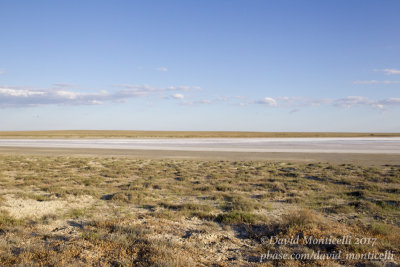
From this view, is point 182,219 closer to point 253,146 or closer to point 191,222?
point 191,222

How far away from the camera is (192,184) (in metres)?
16.3

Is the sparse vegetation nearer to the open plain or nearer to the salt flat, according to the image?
the open plain

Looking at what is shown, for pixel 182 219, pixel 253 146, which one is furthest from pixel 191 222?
pixel 253 146

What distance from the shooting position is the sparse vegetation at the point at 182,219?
6430mm

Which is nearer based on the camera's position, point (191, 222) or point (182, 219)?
point (191, 222)

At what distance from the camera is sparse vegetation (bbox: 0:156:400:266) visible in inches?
253

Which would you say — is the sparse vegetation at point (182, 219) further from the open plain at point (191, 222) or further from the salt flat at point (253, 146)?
the salt flat at point (253, 146)

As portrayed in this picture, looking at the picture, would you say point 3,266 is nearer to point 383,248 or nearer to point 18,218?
point 18,218

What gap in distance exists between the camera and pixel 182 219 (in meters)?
9.44

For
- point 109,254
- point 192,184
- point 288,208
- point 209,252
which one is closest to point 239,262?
point 209,252

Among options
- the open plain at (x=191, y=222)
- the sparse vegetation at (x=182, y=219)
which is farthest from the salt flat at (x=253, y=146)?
the open plain at (x=191, y=222)

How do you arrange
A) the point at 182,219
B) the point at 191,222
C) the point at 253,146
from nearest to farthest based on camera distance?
1. the point at 191,222
2. the point at 182,219
3. the point at 253,146

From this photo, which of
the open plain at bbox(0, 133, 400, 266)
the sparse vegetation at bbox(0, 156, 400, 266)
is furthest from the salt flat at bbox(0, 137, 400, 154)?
the open plain at bbox(0, 133, 400, 266)

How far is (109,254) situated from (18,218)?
4500mm
